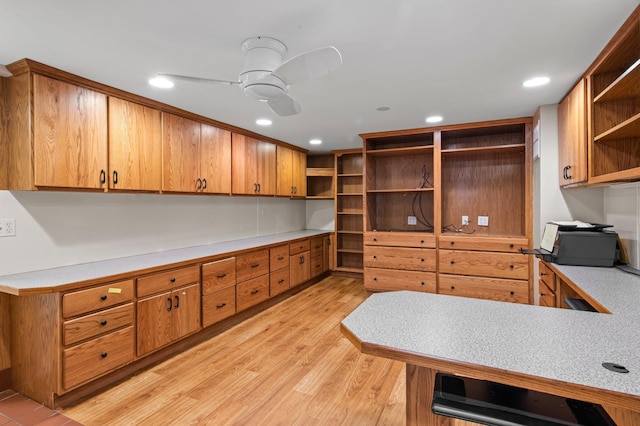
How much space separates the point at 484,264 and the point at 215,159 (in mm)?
3258

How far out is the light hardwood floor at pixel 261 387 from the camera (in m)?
2.05

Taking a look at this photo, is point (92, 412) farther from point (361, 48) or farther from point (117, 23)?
point (361, 48)

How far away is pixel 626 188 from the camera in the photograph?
2500 mm

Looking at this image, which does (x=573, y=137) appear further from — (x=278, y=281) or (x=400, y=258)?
(x=278, y=281)

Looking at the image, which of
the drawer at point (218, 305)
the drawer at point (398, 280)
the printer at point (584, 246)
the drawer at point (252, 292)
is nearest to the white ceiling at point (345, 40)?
the printer at point (584, 246)

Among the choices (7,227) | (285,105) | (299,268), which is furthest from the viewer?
(299,268)

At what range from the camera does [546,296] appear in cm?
287

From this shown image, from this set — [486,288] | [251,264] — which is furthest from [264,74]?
[486,288]

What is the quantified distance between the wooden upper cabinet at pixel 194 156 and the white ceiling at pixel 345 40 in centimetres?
37

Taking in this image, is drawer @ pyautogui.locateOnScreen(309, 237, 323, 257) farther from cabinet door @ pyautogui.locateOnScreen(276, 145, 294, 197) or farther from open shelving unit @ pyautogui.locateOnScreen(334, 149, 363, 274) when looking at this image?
cabinet door @ pyautogui.locateOnScreen(276, 145, 294, 197)

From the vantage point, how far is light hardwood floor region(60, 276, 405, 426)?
6.73ft

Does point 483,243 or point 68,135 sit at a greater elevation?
point 68,135

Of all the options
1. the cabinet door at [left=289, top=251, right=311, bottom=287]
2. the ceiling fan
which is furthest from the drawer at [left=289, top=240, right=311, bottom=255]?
the ceiling fan

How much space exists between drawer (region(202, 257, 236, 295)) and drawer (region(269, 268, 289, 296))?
75 cm
